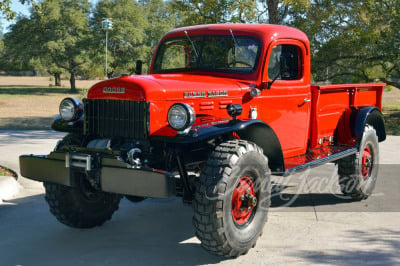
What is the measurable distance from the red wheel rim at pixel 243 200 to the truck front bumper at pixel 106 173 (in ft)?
2.06

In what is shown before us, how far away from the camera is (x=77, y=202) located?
4.89 m

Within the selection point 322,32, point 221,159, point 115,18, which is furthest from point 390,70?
point 115,18

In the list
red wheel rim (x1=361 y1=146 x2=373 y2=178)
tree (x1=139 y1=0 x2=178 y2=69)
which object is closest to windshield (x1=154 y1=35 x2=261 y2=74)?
red wheel rim (x1=361 y1=146 x2=373 y2=178)

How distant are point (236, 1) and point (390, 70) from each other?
23.0 feet

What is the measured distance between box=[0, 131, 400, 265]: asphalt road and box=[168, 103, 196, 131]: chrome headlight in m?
1.16

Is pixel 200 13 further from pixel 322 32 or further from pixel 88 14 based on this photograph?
pixel 88 14

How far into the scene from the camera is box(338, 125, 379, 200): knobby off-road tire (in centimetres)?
623

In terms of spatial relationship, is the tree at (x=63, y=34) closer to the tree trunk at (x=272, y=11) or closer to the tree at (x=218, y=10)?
the tree at (x=218, y=10)

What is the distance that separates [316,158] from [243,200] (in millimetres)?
1569

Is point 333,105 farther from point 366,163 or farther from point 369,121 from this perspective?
point 366,163

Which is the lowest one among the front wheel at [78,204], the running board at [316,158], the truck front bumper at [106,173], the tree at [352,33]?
the front wheel at [78,204]

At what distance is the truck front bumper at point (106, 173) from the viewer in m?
3.83

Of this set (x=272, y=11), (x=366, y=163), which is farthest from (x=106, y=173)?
(x=272, y=11)

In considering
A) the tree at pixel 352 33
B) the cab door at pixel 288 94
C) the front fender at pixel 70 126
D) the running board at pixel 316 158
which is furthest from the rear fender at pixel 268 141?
the tree at pixel 352 33
